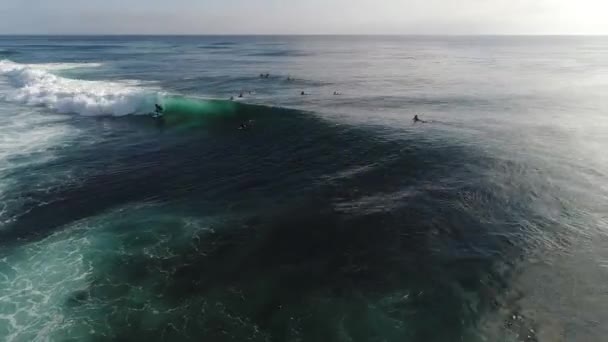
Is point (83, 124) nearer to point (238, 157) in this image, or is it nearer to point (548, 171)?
point (238, 157)

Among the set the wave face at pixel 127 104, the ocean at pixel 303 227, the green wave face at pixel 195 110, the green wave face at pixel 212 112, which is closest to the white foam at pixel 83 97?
the wave face at pixel 127 104

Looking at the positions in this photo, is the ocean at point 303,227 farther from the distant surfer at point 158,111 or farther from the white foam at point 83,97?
the white foam at point 83,97

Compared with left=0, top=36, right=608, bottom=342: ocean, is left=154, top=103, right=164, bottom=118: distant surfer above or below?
above

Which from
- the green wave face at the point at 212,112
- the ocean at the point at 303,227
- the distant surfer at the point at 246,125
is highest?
the green wave face at the point at 212,112

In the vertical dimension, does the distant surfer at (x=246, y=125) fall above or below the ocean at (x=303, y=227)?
above

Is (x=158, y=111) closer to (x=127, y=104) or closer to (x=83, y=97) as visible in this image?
(x=127, y=104)

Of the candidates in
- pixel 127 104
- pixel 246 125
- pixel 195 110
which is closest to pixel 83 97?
pixel 127 104

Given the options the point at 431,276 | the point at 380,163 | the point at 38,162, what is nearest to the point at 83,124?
the point at 38,162

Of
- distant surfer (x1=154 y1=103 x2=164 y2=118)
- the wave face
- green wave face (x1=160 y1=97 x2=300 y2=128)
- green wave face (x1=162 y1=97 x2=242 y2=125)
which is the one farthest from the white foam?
green wave face (x1=160 y1=97 x2=300 y2=128)

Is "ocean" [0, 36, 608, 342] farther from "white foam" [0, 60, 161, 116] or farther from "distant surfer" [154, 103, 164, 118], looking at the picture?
"white foam" [0, 60, 161, 116]
